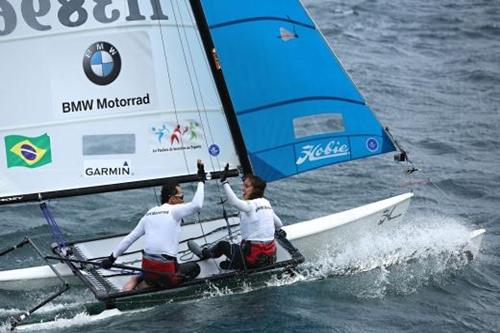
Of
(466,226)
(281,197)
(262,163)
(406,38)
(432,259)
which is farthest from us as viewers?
(406,38)

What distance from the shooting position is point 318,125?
8812 millimetres

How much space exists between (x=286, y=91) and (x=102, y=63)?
1.79 metres

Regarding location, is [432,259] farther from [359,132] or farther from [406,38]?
[406,38]

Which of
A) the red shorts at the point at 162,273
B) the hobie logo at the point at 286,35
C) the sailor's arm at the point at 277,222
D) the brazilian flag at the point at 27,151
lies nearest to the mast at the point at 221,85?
the sailor's arm at the point at 277,222

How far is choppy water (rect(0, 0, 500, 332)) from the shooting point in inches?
325

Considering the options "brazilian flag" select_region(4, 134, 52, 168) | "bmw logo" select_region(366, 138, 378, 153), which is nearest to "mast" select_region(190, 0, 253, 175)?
"bmw logo" select_region(366, 138, 378, 153)

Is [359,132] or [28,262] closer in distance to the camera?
[359,132]

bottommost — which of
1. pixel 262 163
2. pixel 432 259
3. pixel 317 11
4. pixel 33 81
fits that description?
A: pixel 432 259

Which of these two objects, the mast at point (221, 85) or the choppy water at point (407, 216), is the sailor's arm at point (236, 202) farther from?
the choppy water at point (407, 216)

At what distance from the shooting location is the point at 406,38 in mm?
20297

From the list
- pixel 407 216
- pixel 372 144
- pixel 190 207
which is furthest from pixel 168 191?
pixel 407 216

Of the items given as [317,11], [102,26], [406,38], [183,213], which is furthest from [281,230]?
[317,11]

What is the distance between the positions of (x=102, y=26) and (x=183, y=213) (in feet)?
6.07

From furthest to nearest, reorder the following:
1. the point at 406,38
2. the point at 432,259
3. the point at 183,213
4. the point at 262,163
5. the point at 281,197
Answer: the point at 406,38
the point at 281,197
the point at 432,259
the point at 262,163
the point at 183,213
